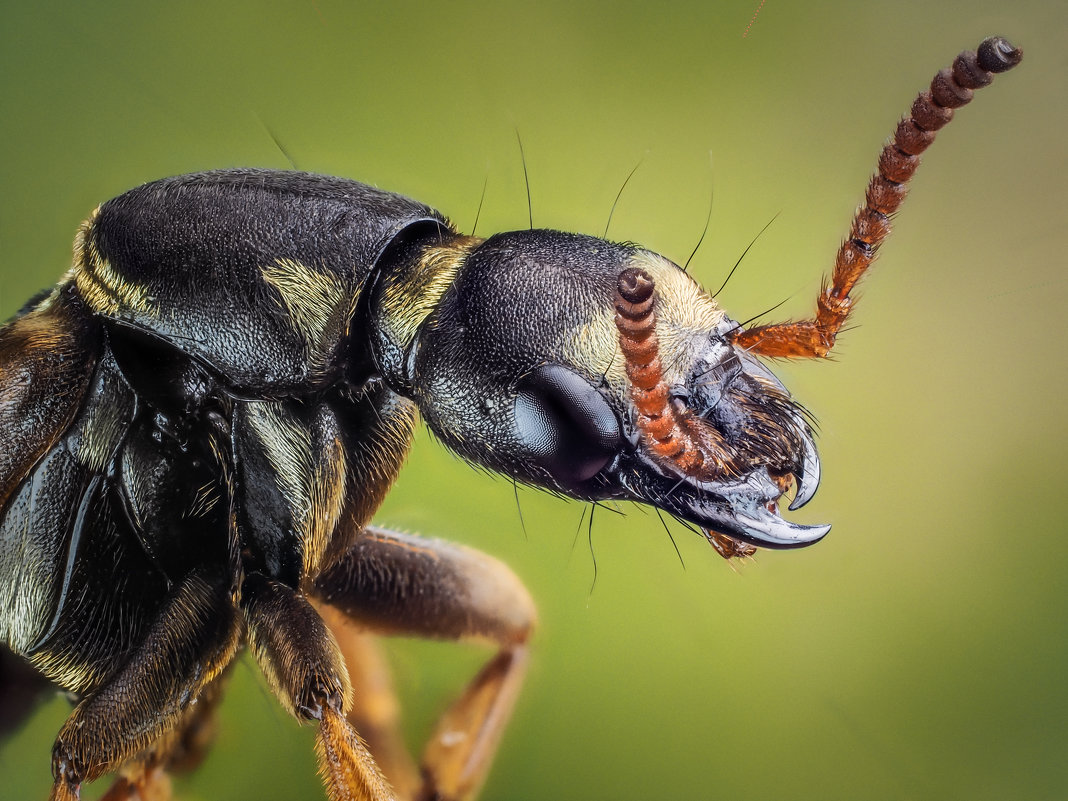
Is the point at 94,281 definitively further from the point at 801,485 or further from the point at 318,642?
the point at 801,485

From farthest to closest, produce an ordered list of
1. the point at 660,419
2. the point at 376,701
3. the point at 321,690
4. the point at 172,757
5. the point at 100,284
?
the point at 376,701
the point at 172,757
the point at 100,284
the point at 321,690
the point at 660,419

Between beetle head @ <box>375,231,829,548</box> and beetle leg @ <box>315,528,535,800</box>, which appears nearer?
beetle head @ <box>375,231,829,548</box>

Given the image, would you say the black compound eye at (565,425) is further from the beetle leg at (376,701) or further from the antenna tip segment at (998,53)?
the beetle leg at (376,701)

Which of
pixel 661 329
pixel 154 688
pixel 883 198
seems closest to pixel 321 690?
pixel 154 688

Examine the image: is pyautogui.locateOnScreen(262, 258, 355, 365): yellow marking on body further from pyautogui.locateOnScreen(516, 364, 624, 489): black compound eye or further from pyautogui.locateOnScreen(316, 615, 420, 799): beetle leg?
pyautogui.locateOnScreen(316, 615, 420, 799): beetle leg

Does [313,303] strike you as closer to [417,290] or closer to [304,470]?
[417,290]

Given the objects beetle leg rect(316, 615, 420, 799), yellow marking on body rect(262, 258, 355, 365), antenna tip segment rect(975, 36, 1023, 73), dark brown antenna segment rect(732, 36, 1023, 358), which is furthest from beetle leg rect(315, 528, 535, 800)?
antenna tip segment rect(975, 36, 1023, 73)
